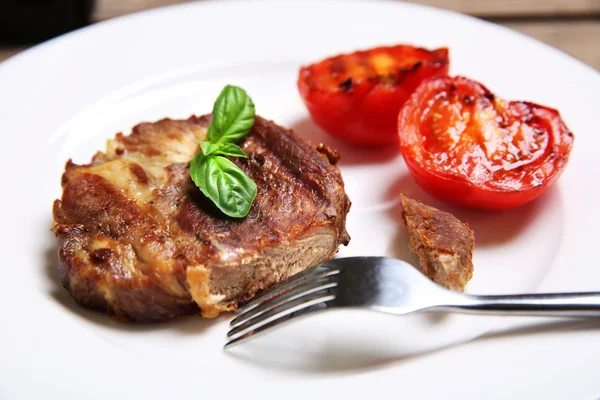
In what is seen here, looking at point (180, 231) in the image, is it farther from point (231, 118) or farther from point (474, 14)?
point (474, 14)

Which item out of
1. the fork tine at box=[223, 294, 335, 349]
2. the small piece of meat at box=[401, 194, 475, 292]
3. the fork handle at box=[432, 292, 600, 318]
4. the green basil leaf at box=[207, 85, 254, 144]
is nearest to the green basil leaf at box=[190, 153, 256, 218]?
the green basil leaf at box=[207, 85, 254, 144]

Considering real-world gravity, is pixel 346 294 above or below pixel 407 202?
below

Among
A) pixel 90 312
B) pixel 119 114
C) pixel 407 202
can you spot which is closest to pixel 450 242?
pixel 407 202

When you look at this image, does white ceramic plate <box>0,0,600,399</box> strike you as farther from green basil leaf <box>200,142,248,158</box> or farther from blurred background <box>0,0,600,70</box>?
blurred background <box>0,0,600,70</box>

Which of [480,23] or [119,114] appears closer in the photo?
[119,114]

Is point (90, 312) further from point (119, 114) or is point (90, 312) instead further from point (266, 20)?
point (266, 20)

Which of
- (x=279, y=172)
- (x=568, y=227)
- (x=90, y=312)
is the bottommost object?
(x=90, y=312)

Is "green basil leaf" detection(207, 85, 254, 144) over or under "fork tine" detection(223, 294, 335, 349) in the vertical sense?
over

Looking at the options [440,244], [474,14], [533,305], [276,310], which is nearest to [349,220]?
[440,244]
